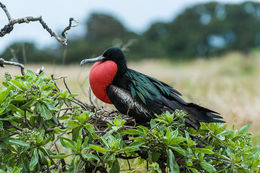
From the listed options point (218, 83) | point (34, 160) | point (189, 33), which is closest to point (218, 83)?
point (218, 83)

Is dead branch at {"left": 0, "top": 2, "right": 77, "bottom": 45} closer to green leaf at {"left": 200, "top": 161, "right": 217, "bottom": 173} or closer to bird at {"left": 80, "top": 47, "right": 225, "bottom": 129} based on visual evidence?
bird at {"left": 80, "top": 47, "right": 225, "bottom": 129}

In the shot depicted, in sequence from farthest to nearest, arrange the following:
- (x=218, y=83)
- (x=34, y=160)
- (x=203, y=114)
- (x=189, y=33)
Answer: (x=189, y=33) → (x=218, y=83) → (x=203, y=114) → (x=34, y=160)

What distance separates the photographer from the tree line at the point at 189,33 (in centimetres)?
2692

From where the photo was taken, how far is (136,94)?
2316mm

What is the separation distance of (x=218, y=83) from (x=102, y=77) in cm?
791

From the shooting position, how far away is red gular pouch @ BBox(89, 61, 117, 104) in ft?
7.73

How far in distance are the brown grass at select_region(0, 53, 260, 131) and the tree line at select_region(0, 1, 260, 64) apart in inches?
408

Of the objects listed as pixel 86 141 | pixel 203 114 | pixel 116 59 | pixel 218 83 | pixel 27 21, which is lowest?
pixel 218 83

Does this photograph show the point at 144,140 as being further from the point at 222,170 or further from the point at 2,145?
the point at 2,145

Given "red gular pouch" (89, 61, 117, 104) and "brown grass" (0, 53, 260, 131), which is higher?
"red gular pouch" (89, 61, 117, 104)

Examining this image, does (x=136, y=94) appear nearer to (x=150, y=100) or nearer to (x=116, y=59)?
(x=150, y=100)

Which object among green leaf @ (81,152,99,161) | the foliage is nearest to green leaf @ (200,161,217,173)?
the foliage

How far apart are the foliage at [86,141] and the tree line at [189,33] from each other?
23240 mm

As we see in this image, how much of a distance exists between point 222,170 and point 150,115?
1.91ft
